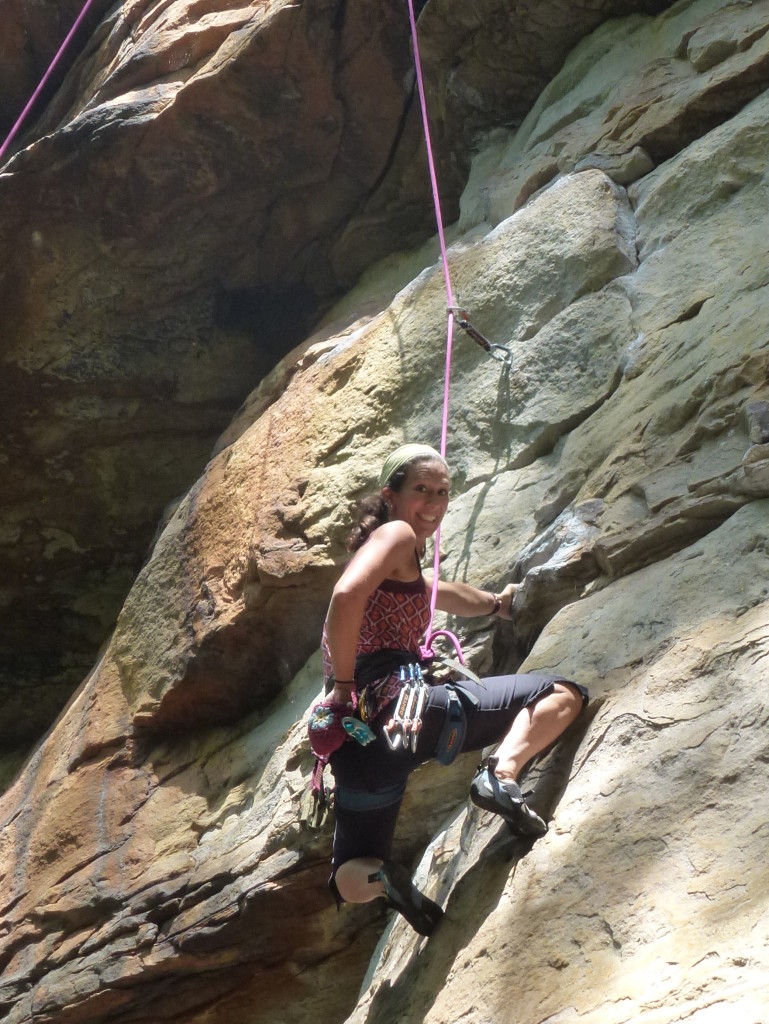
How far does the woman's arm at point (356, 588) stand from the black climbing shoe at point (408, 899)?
53 centimetres

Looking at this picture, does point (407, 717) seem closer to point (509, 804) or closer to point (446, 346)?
point (509, 804)

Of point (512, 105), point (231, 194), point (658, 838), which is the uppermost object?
point (231, 194)

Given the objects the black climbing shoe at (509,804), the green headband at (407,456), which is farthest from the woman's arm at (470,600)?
the black climbing shoe at (509,804)

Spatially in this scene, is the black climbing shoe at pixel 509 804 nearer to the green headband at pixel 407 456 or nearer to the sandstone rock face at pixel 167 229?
the green headband at pixel 407 456

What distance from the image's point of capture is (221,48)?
22.6 ft

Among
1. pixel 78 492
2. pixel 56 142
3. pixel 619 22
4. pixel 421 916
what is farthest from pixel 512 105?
pixel 421 916

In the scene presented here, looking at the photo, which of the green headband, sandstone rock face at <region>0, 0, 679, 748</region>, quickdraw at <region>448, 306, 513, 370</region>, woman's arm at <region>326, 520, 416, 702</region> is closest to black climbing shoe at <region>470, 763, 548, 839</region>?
woman's arm at <region>326, 520, 416, 702</region>

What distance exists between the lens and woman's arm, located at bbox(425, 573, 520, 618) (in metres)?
3.68

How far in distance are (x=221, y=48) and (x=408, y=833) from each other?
538 centimetres

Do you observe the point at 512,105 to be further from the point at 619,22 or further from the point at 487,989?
the point at 487,989

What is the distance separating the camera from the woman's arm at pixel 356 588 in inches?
115

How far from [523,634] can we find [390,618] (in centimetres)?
90

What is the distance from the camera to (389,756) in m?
3.05

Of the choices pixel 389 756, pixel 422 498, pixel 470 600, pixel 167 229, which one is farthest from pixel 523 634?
pixel 167 229
